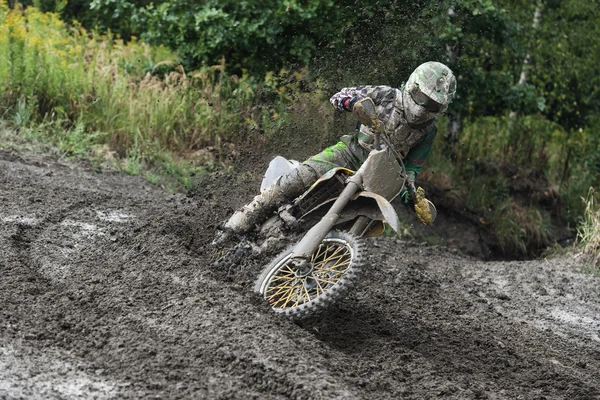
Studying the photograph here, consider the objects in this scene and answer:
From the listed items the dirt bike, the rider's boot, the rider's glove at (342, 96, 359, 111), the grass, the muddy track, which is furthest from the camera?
the grass

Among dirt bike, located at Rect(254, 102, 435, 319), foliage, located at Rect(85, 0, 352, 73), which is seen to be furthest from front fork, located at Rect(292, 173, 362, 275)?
foliage, located at Rect(85, 0, 352, 73)

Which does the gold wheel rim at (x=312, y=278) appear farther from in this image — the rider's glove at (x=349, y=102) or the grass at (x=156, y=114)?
the grass at (x=156, y=114)

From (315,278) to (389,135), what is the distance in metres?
1.46

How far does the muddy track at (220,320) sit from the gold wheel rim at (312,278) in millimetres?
231

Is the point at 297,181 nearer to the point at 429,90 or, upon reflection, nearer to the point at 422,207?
the point at 422,207

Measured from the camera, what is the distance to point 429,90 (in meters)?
6.41

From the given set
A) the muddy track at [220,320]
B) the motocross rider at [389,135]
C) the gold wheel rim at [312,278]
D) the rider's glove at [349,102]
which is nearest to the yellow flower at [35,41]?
the muddy track at [220,320]

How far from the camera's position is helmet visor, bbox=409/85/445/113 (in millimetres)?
6469

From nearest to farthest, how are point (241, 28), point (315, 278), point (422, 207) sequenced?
point (315, 278) → point (422, 207) → point (241, 28)

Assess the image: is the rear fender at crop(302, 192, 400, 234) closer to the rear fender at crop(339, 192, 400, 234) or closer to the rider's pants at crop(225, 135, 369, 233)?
the rear fender at crop(339, 192, 400, 234)

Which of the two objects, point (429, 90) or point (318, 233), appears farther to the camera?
point (429, 90)

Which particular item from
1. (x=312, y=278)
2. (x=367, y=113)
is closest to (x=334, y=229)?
(x=312, y=278)

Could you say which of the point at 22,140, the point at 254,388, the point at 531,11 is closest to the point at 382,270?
the point at 254,388

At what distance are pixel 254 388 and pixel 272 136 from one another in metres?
4.94
